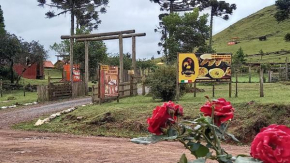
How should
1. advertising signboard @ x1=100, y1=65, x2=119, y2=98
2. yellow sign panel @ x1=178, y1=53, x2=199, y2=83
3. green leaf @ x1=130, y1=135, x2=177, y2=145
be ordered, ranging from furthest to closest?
advertising signboard @ x1=100, y1=65, x2=119, y2=98 < yellow sign panel @ x1=178, y1=53, x2=199, y2=83 < green leaf @ x1=130, y1=135, x2=177, y2=145

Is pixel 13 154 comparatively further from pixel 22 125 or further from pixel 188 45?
pixel 188 45

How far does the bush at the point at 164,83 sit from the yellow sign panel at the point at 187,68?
26.0 inches

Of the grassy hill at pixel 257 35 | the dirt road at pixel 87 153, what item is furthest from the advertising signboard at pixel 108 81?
the grassy hill at pixel 257 35

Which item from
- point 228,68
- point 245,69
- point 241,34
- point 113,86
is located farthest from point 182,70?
point 241,34

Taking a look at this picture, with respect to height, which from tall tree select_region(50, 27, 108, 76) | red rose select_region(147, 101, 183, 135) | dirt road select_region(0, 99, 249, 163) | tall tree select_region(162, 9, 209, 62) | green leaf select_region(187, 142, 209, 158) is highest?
tall tree select_region(162, 9, 209, 62)

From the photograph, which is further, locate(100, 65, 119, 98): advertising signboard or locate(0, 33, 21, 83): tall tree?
locate(0, 33, 21, 83): tall tree

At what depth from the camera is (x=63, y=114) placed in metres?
13.3

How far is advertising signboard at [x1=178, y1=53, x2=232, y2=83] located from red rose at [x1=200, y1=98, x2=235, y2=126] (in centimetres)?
1174

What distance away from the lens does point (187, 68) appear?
44.8ft

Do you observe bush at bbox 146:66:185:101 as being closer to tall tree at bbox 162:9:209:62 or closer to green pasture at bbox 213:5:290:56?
tall tree at bbox 162:9:209:62

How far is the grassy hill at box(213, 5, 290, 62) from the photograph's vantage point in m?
64.6

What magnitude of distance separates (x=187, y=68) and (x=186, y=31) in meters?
20.7

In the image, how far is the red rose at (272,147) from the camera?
4.42ft

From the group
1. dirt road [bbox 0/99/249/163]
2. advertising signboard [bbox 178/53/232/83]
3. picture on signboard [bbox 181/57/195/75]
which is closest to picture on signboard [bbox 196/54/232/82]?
advertising signboard [bbox 178/53/232/83]
